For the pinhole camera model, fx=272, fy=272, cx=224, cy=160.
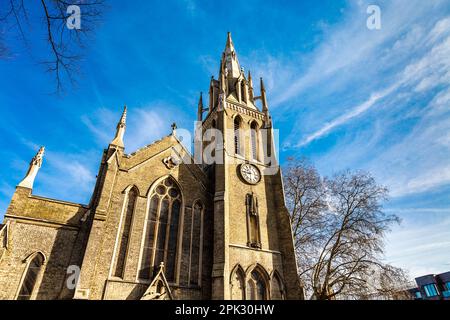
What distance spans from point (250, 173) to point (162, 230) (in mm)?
7379

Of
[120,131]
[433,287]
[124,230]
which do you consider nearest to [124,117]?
[120,131]

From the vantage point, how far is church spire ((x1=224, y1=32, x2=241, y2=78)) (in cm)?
2817

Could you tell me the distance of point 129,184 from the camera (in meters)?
15.3

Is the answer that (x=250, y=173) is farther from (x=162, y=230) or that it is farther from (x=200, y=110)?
(x=200, y=110)

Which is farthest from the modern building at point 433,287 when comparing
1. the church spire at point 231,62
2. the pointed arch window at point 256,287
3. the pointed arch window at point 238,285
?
the church spire at point 231,62

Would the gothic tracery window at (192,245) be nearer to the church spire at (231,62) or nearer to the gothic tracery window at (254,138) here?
the gothic tracery window at (254,138)

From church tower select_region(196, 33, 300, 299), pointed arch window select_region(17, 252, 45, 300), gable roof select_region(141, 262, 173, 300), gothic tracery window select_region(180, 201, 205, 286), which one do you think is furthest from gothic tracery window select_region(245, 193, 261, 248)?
pointed arch window select_region(17, 252, 45, 300)

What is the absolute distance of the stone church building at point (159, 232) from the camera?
12.0m

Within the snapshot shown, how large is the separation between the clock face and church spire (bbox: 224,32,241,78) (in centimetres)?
1214

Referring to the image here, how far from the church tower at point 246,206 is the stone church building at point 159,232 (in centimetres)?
6

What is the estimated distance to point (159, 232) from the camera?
14883mm

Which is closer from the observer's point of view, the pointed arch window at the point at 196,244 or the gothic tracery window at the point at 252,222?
the pointed arch window at the point at 196,244
